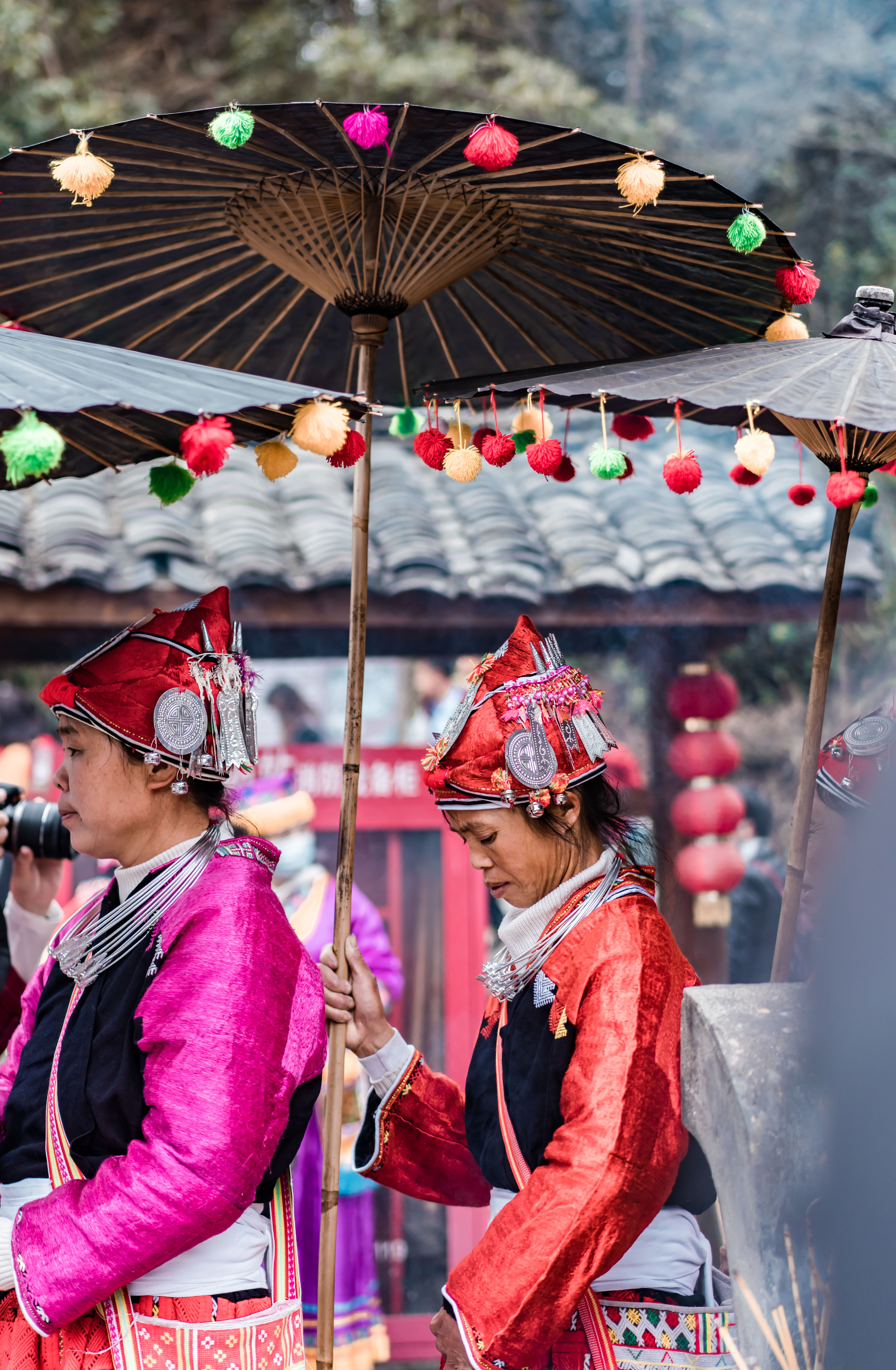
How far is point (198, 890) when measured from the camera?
203 centimetres

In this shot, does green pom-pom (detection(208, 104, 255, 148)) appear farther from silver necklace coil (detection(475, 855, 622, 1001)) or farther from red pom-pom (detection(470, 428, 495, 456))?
silver necklace coil (detection(475, 855, 622, 1001))

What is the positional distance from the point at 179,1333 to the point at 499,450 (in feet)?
5.09

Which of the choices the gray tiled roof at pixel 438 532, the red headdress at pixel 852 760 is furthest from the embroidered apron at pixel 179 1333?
the gray tiled roof at pixel 438 532

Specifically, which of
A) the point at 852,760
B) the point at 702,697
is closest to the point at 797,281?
the point at 852,760

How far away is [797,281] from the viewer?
7.23 ft

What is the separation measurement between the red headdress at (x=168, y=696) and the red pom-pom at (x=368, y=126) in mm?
836

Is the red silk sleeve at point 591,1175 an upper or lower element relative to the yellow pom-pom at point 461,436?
lower

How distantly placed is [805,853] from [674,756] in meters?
2.87

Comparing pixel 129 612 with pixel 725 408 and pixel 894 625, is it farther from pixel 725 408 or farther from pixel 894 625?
pixel 894 625

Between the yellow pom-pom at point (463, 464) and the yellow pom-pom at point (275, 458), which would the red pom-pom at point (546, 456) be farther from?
the yellow pom-pom at point (275, 458)

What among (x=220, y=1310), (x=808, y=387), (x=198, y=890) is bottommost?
(x=220, y=1310)

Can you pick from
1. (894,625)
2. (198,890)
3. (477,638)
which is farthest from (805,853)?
(894,625)

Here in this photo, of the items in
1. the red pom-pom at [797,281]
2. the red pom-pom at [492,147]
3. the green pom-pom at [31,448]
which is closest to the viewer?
the green pom-pom at [31,448]

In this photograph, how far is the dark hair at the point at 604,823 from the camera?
221 cm
